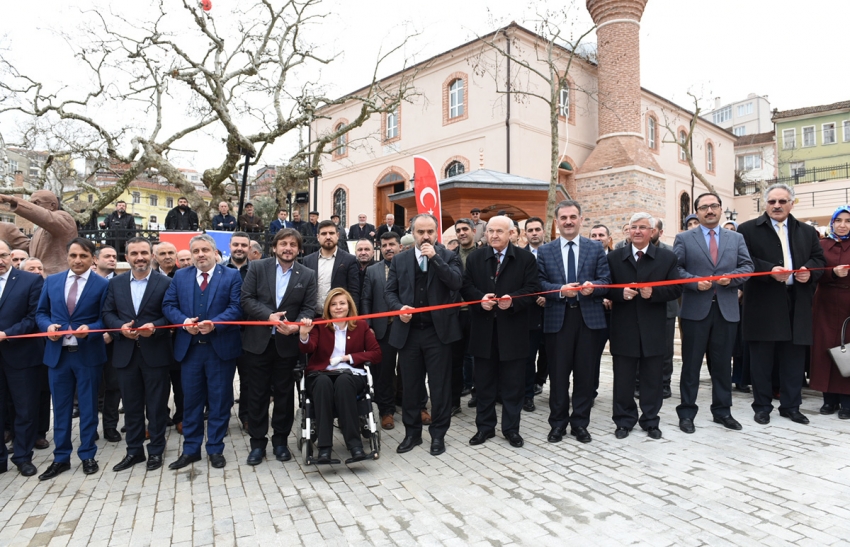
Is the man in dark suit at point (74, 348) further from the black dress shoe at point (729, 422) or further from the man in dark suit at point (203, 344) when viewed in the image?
the black dress shoe at point (729, 422)

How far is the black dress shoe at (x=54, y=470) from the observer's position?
436 centimetres

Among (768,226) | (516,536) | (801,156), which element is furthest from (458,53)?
(801,156)

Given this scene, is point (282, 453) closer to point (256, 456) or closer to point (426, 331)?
point (256, 456)

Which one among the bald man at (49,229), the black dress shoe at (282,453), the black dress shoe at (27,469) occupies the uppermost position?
the bald man at (49,229)

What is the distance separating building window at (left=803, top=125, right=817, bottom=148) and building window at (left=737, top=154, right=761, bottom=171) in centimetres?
494

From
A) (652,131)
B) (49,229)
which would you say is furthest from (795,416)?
(652,131)

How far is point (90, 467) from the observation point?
14.6 feet

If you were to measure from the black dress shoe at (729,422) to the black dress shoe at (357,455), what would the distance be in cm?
348

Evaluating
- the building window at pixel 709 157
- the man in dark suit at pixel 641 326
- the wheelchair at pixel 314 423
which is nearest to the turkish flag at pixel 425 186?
the man in dark suit at pixel 641 326

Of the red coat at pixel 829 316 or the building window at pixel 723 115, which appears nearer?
the red coat at pixel 829 316

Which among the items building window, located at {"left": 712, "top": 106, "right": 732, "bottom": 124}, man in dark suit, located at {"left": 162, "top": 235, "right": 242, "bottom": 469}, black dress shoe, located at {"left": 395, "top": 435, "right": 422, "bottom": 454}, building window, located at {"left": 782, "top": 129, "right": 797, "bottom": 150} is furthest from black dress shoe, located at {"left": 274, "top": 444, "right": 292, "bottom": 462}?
building window, located at {"left": 712, "top": 106, "right": 732, "bottom": 124}

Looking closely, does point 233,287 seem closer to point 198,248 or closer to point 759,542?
point 198,248

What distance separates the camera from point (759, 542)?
9.87 feet

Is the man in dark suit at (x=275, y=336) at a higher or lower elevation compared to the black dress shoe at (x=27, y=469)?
higher
